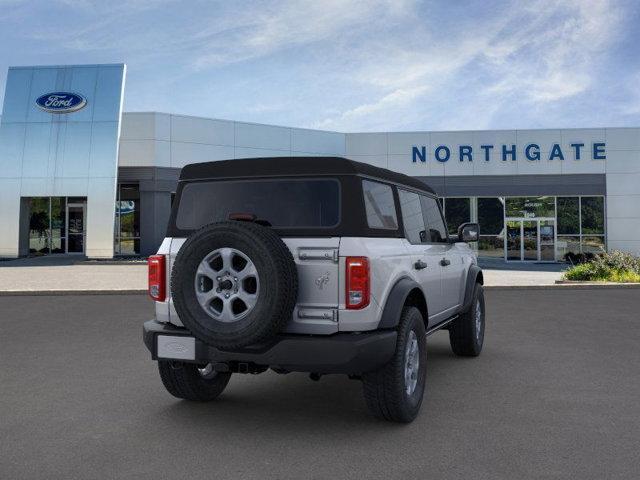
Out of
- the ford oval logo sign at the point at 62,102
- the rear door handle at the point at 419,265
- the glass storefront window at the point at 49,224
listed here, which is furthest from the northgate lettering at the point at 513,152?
the rear door handle at the point at 419,265

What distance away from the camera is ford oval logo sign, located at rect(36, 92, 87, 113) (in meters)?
28.1

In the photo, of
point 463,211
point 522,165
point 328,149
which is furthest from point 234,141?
point 522,165

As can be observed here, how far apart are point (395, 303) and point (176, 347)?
1607mm

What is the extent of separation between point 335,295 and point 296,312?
0.30 meters

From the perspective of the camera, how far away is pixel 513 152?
30859 millimetres

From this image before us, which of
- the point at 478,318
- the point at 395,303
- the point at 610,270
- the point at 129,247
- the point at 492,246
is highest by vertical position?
the point at 492,246

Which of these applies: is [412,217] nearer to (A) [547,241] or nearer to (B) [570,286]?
(B) [570,286]

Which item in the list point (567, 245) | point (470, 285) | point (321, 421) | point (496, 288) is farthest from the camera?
point (567, 245)

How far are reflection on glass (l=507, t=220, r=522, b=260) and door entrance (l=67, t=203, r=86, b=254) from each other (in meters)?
21.3

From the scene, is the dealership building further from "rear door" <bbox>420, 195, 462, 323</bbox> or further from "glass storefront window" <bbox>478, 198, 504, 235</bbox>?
"rear door" <bbox>420, 195, 462, 323</bbox>

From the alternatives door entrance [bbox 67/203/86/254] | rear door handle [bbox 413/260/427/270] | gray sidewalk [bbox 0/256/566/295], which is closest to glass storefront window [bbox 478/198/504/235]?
gray sidewalk [bbox 0/256/566/295]

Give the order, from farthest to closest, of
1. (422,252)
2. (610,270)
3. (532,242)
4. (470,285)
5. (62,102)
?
1. (532,242)
2. (62,102)
3. (610,270)
4. (470,285)
5. (422,252)

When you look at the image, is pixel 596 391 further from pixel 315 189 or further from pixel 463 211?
pixel 463 211

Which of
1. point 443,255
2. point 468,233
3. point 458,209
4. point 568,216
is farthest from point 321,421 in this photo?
point 568,216
